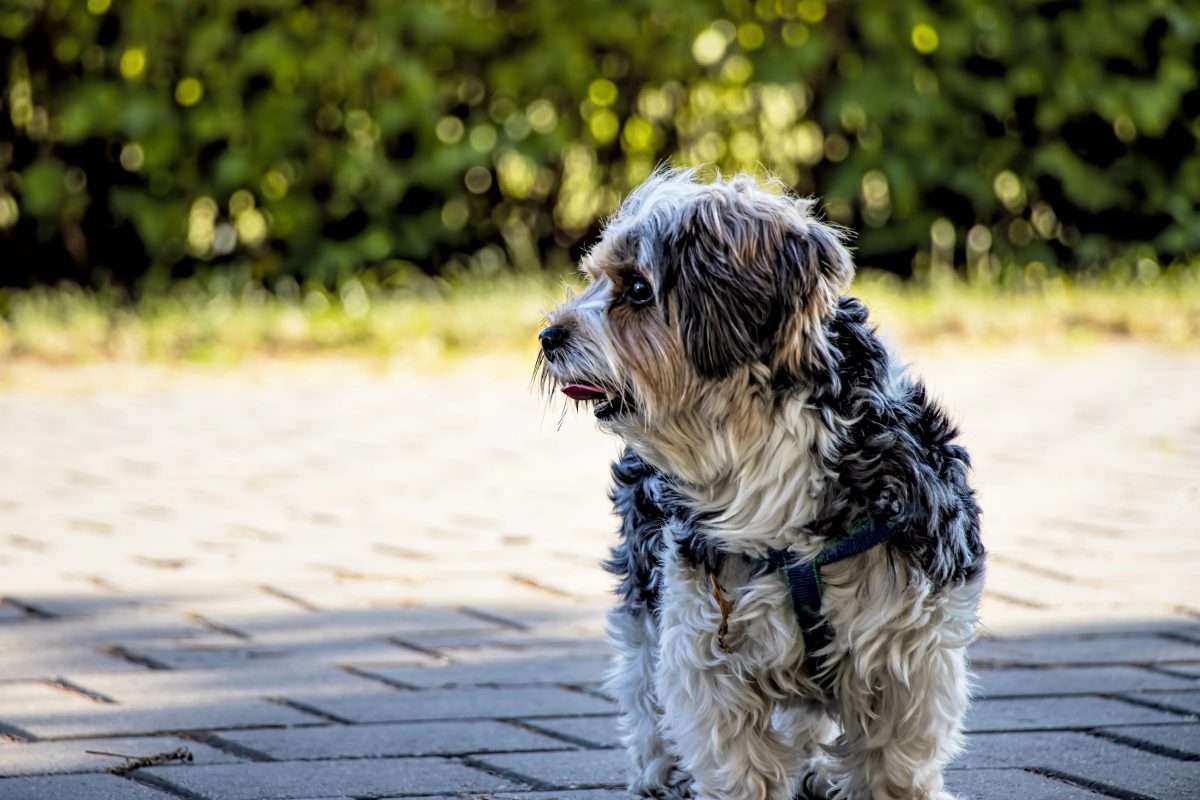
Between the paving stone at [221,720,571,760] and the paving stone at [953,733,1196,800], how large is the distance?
35.8 inches

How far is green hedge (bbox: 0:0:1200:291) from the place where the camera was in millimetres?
9648

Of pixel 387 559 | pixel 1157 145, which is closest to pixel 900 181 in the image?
pixel 1157 145

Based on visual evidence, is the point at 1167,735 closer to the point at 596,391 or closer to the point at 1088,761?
the point at 1088,761

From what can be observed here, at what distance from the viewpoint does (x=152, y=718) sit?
3574 mm

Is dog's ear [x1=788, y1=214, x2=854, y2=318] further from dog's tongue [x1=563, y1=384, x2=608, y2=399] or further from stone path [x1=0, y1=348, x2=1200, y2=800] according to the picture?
stone path [x1=0, y1=348, x2=1200, y2=800]

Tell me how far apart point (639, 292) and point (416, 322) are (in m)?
6.50

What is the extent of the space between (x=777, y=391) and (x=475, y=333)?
21.1ft

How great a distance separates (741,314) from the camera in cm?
274

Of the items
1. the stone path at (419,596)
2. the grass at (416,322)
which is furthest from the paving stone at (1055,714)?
the grass at (416,322)

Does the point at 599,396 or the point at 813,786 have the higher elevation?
the point at 599,396

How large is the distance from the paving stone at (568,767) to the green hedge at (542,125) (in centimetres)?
688

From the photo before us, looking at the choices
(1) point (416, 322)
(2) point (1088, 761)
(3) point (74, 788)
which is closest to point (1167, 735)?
(2) point (1088, 761)

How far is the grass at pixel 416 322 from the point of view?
8.90 metres

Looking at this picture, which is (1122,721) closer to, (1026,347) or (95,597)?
(95,597)
